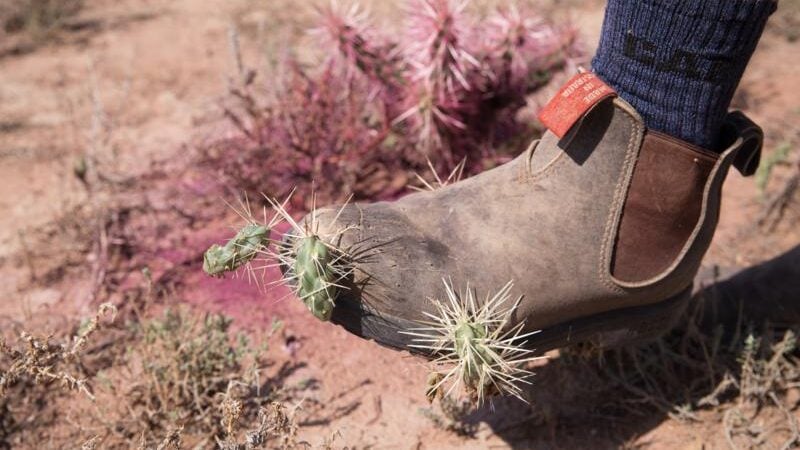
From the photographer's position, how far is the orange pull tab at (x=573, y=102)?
4.76 ft

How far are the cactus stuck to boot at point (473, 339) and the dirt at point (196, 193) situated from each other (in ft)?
0.41

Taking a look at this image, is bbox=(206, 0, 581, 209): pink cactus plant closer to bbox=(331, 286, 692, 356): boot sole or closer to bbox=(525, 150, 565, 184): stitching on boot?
bbox=(525, 150, 565, 184): stitching on boot

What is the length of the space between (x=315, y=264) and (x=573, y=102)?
1.96 ft

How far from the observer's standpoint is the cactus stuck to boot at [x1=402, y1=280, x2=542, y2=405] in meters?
1.34

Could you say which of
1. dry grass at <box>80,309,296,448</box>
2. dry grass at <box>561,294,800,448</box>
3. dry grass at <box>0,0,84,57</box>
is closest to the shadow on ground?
dry grass at <box>561,294,800,448</box>

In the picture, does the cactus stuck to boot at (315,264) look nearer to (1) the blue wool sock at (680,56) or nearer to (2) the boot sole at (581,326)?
(2) the boot sole at (581,326)

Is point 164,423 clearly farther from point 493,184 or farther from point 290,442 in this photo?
point 493,184

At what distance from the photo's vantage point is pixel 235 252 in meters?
1.36

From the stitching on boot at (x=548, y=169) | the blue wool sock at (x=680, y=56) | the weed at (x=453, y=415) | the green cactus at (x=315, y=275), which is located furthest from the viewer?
the weed at (x=453, y=415)

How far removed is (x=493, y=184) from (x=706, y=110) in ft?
1.46

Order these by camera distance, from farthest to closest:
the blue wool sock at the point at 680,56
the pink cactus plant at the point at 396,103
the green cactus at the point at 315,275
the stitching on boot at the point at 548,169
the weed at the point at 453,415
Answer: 1. the pink cactus plant at the point at 396,103
2. the weed at the point at 453,415
3. the stitching on boot at the point at 548,169
4. the blue wool sock at the point at 680,56
5. the green cactus at the point at 315,275

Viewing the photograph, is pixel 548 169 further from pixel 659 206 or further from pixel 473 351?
pixel 473 351

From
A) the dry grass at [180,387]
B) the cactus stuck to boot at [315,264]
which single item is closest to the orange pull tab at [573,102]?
the cactus stuck to boot at [315,264]

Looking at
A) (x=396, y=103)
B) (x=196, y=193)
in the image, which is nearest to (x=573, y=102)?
(x=396, y=103)
